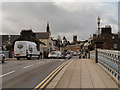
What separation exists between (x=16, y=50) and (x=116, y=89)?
77.1ft

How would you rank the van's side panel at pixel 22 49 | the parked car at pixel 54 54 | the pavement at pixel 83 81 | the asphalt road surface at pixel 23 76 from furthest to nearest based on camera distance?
the parked car at pixel 54 54
the van's side panel at pixel 22 49
the asphalt road surface at pixel 23 76
the pavement at pixel 83 81

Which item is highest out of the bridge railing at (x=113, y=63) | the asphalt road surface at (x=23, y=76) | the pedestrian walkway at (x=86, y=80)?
the bridge railing at (x=113, y=63)

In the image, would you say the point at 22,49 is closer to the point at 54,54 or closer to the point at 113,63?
the point at 54,54

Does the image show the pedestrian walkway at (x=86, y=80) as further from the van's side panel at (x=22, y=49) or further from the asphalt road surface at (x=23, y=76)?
the van's side panel at (x=22, y=49)

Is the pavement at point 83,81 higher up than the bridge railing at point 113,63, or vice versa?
the bridge railing at point 113,63

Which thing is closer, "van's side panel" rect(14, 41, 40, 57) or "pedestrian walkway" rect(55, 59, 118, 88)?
"pedestrian walkway" rect(55, 59, 118, 88)

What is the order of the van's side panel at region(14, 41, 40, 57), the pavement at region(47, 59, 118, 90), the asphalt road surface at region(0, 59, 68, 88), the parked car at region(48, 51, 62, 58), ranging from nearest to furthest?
the pavement at region(47, 59, 118, 90) < the asphalt road surface at region(0, 59, 68, 88) < the van's side panel at region(14, 41, 40, 57) < the parked car at region(48, 51, 62, 58)

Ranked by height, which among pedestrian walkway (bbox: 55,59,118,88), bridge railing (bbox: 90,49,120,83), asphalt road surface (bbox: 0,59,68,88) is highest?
bridge railing (bbox: 90,49,120,83)

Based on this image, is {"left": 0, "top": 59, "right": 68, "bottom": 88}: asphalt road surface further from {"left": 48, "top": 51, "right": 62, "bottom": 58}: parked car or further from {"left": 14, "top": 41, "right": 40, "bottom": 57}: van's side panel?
{"left": 48, "top": 51, "right": 62, "bottom": 58}: parked car

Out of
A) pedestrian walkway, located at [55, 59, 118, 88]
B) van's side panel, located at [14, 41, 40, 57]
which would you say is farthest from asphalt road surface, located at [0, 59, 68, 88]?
van's side panel, located at [14, 41, 40, 57]

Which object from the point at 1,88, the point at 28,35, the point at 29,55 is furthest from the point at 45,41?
the point at 1,88

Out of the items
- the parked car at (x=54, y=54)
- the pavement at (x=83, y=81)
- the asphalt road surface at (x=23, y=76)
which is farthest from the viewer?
the parked car at (x=54, y=54)

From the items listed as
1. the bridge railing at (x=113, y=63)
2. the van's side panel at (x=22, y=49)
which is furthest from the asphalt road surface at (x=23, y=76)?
the van's side panel at (x=22, y=49)

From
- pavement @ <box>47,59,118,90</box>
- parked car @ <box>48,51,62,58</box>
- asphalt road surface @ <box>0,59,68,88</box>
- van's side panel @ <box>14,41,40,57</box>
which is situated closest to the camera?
pavement @ <box>47,59,118,90</box>
